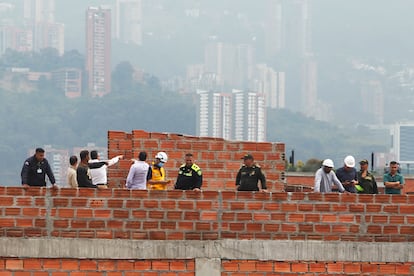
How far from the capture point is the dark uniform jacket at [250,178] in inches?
536

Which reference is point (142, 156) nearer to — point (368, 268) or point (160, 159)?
point (160, 159)

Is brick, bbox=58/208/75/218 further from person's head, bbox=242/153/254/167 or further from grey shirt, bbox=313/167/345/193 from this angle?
grey shirt, bbox=313/167/345/193

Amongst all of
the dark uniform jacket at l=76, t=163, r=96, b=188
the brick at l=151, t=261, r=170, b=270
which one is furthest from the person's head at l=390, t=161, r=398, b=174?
the brick at l=151, t=261, r=170, b=270

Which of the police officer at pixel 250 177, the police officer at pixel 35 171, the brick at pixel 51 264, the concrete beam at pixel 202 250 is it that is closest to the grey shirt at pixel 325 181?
the police officer at pixel 250 177

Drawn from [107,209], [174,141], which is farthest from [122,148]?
[107,209]

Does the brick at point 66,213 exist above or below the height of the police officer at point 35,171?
below

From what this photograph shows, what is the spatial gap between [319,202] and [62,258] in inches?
102

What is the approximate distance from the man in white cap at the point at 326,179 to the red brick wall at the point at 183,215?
2.03 metres

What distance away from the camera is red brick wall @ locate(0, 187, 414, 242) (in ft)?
39.1

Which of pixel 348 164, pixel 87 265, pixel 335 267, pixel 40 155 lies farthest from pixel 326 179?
pixel 87 265

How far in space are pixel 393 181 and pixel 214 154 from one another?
258 cm

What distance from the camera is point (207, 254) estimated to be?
38.9ft

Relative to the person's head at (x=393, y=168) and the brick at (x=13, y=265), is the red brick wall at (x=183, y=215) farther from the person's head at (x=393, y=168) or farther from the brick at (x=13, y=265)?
the person's head at (x=393, y=168)

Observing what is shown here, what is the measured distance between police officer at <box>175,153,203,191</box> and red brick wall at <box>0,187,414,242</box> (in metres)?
2.02
